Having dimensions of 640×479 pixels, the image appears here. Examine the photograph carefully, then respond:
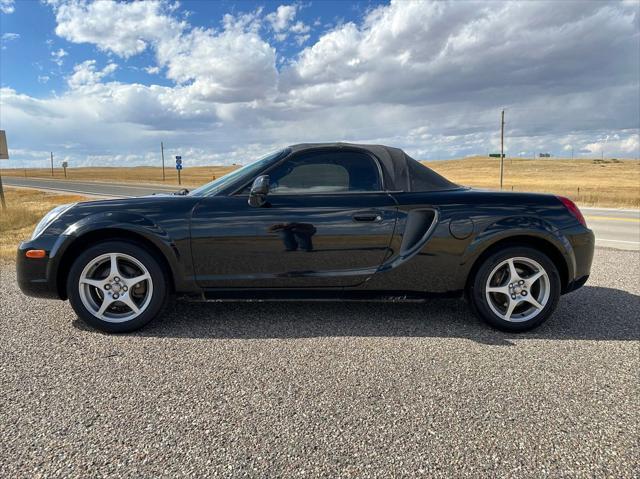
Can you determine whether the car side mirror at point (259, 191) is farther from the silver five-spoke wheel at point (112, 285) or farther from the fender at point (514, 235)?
the fender at point (514, 235)

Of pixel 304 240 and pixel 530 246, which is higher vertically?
pixel 304 240

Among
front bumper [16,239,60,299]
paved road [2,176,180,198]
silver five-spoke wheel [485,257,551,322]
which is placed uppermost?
paved road [2,176,180,198]

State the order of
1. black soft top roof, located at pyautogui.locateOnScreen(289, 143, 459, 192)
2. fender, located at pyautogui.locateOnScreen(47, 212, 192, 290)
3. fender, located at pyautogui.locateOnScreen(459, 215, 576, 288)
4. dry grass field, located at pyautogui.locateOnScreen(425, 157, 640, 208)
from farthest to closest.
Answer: dry grass field, located at pyautogui.locateOnScreen(425, 157, 640, 208) < black soft top roof, located at pyautogui.locateOnScreen(289, 143, 459, 192) < fender, located at pyautogui.locateOnScreen(459, 215, 576, 288) < fender, located at pyautogui.locateOnScreen(47, 212, 192, 290)

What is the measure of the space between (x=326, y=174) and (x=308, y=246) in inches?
25.0

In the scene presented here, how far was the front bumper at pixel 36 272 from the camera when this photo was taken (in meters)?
3.24

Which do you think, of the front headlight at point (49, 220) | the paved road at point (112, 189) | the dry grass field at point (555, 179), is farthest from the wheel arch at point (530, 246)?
the paved road at point (112, 189)

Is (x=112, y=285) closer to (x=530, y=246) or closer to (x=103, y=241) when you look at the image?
(x=103, y=241)

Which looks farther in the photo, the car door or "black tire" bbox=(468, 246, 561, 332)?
"black tire" bbox=(468, 246, 561, 332)

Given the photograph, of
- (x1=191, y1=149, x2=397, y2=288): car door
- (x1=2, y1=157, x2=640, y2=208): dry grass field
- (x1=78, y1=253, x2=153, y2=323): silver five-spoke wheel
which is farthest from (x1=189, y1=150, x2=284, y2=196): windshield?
(x1=2, y1=157, x2=640, y2=208): dry grass field

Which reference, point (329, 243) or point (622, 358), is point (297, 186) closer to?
point (329, 243)

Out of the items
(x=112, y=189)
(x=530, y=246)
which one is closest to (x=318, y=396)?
(x=530, y=246)

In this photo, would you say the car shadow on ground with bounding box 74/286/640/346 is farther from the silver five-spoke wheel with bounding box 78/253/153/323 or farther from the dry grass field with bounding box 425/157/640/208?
→ the dry grass field with bounding box 425/157/640/208

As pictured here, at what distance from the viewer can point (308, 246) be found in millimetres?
3281

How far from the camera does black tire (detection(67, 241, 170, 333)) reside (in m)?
3.25
